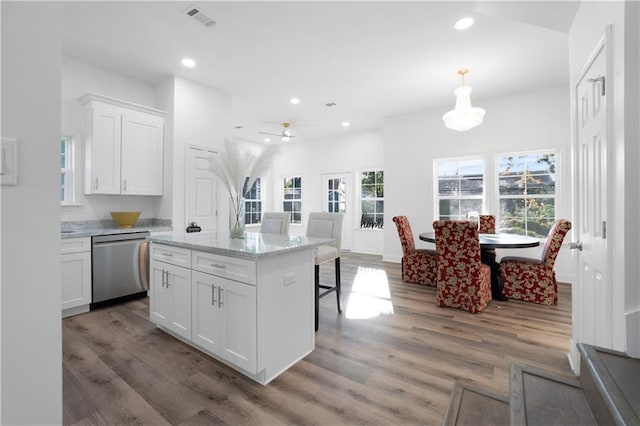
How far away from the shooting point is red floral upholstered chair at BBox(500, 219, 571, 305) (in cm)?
340

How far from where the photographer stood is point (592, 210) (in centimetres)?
173

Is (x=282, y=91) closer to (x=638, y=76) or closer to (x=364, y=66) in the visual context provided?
(x=364, y=66)

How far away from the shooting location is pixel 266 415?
165 cm

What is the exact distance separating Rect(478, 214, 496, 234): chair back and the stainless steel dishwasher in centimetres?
480

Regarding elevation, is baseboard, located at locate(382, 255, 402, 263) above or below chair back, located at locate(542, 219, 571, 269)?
below

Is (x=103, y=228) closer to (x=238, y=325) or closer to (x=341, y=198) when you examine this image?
(x=238, y=325)

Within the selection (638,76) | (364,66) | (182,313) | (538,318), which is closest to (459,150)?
(364,66)

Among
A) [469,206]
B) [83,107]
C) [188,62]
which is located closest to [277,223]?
[188,62]

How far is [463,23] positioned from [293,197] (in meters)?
6.17

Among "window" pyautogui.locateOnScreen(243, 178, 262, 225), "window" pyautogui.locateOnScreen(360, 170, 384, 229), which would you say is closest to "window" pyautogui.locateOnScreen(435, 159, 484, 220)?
"window" pyautogui.locateOnScreen(360, 170, 384, 229)

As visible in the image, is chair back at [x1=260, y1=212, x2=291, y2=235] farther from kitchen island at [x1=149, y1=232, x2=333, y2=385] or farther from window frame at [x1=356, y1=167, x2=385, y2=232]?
window frame at [x1=356, y1=167, x2=385, y2=232]

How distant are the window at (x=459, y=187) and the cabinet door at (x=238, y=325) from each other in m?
4.55

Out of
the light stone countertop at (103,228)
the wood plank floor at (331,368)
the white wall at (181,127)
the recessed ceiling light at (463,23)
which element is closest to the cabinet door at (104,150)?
the light stone countertop at (103,228)

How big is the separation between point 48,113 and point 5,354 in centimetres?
64
